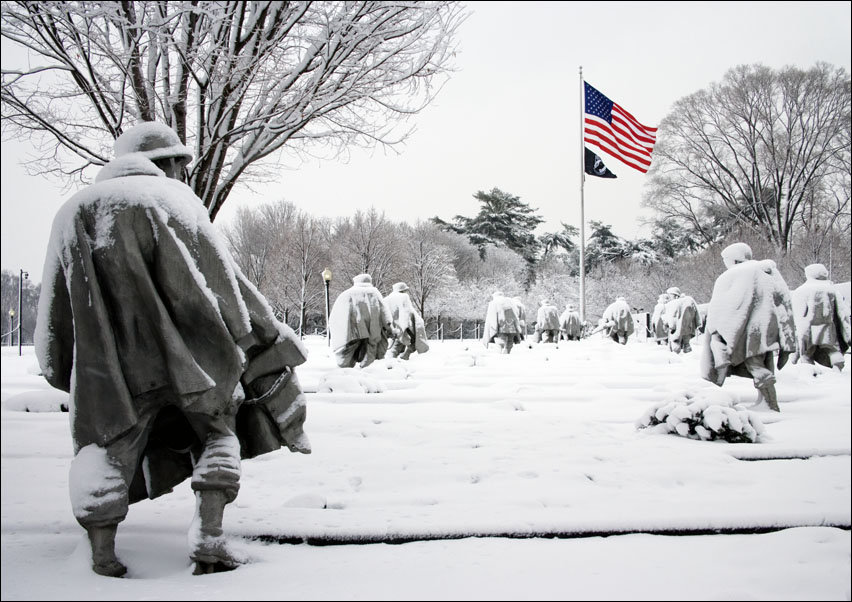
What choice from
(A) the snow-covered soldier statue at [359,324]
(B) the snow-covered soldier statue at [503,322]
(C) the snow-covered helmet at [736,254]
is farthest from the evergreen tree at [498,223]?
(C) the snow-covered helmet at [736,254]

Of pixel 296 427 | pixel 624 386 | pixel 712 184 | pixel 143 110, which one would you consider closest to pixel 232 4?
pixel 143 110

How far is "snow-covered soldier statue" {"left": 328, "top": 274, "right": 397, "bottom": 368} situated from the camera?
12453 mm

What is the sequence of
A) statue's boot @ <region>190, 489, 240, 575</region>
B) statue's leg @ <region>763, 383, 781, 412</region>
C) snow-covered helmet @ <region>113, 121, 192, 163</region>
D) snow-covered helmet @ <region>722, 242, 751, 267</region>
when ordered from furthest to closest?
snow-covered helmet @ <region>722, 242, 751, 267</region>
statue's leg @ <region>763, 383, 781, 412</region>
snow-covered helmet @ <region>113, 121, 192, 163</region>
statue's boot @ <region>190, 489, 240, 575</region>

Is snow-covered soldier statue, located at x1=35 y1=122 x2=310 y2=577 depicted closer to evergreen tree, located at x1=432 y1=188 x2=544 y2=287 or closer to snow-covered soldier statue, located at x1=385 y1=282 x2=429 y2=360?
snow-covered soldier statue, located at x1=385 y1=282 x2=429 y2=360

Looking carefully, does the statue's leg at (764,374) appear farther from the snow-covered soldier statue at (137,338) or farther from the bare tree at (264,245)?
the bare tree at (264,245)

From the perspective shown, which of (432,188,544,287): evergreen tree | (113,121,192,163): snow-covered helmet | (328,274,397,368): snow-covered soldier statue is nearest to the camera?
(113,121,192,163): snow-covered helmet

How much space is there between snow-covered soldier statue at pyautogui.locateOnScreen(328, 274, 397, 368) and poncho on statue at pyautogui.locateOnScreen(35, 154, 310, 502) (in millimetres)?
9683

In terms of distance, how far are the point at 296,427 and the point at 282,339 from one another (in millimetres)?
414

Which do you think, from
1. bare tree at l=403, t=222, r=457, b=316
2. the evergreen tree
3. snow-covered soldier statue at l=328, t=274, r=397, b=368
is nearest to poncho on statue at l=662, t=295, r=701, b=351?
snow-covered soldier statue at l=328, t=274, r=397, b=368

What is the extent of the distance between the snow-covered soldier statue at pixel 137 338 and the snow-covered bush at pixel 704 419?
14.1ft

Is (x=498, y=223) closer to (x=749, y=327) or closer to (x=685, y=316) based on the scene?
(x=685, y=316)

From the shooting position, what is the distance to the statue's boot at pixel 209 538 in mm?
2498

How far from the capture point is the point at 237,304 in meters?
2.76

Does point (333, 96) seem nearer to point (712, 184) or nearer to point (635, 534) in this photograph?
point (635, 534)
